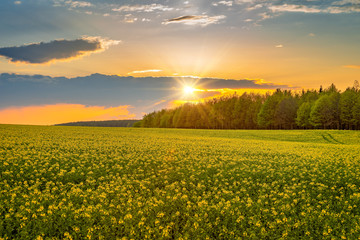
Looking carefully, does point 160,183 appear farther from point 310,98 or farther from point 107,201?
point 310,98

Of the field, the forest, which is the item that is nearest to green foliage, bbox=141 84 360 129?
the forest

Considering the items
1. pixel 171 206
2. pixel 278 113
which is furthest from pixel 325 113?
pixel 171 206

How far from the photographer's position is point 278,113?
113 m

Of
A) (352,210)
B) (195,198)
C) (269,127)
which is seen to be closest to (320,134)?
(269,127)

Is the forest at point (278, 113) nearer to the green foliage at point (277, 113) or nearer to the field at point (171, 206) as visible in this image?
the green foliage at point (277, 113)

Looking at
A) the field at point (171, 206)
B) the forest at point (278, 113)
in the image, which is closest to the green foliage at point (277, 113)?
the forest at point (278, 113)

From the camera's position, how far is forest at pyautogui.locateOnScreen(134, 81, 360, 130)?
96500 millimetres

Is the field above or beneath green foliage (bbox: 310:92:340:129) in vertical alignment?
beneath

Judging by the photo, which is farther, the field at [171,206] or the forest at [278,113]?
the forest at [278,113]

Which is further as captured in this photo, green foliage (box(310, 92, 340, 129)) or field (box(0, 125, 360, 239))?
green foliage (box(310, 92, 340, 129))

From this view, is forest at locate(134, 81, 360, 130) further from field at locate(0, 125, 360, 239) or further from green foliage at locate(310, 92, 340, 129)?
field at locate(0, 125, 360, 239)

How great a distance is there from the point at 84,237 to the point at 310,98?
128m

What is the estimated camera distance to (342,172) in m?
23.0

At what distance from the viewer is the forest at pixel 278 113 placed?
96500 mm
